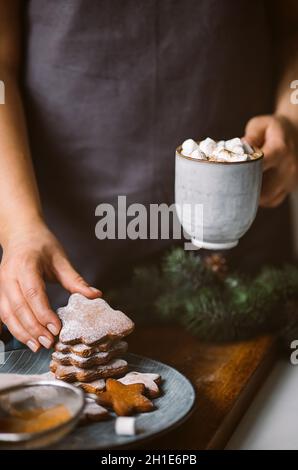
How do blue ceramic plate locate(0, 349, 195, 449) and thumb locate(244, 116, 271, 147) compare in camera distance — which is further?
thumb locate(244, 116, 271, 147)

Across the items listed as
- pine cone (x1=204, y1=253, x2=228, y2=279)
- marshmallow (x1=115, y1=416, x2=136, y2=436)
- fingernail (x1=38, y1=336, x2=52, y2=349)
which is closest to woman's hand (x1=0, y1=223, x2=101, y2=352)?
fingernail (x1=38, y1=336, x2=52, y2=349)

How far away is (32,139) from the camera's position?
34.3 inches

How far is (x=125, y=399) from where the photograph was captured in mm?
595

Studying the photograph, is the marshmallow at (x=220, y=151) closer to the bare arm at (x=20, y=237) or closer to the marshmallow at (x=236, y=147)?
the marshmallow at (x=236, y=147)

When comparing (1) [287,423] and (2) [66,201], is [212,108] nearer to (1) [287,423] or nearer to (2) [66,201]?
(2) [66,201]

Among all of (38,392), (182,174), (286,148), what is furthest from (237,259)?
(38,392)

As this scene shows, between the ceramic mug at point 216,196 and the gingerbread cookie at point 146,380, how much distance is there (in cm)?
16

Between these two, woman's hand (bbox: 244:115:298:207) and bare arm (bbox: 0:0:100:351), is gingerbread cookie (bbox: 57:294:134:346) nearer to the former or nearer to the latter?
bare arm (bbox: 0:0:100:351)

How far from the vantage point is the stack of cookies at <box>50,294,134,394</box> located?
2.04ft

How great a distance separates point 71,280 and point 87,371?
0.10 m

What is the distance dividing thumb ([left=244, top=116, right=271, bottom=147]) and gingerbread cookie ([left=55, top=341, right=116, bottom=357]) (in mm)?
332

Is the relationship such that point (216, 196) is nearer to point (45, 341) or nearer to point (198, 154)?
point (198, 154)

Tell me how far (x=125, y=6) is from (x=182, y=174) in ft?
0.82

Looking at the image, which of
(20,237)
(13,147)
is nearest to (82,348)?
(20,237)
